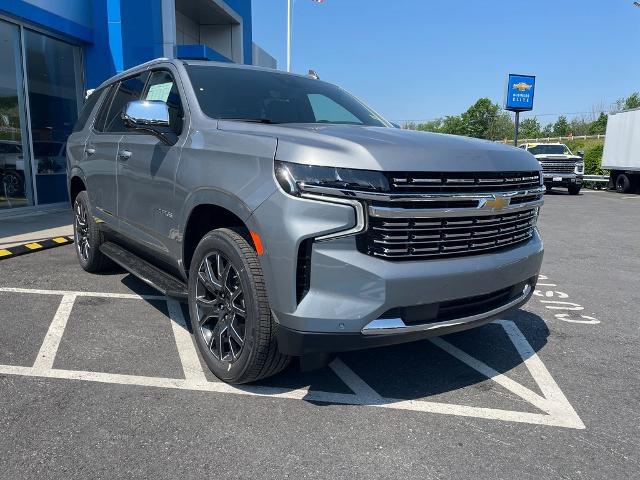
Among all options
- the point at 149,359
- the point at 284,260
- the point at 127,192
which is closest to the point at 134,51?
the point at 127,192

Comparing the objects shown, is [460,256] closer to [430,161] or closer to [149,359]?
[430,161]

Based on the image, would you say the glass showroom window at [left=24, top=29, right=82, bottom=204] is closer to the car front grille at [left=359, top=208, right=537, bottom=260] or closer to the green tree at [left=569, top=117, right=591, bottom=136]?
the car front grille at [left=359, top=208, right=537, bottom=260]

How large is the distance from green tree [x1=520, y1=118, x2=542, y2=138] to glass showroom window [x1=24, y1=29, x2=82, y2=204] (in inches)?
3050

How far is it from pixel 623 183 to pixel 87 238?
22.2m

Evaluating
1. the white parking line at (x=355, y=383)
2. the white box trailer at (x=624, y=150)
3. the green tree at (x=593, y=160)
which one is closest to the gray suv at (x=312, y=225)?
the white parking line at (x=355, y=383)

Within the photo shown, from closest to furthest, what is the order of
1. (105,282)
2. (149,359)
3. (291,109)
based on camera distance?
(149,359) → (291,109) → (105,282)

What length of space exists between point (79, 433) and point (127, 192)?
208 cm

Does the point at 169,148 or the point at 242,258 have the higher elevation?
the point at 169,148

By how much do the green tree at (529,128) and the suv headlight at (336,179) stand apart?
83.3 metres

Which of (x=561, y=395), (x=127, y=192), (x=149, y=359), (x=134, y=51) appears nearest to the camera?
(x=561, y=395)

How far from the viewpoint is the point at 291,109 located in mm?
3742

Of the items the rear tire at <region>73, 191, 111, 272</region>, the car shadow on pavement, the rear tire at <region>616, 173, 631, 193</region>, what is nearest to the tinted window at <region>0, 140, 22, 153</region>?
the rear tire at <region>73, 191, 111, 272</region>

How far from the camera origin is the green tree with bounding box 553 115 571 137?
7394 centimetres

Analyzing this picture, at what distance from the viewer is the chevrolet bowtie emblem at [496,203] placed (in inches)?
107
